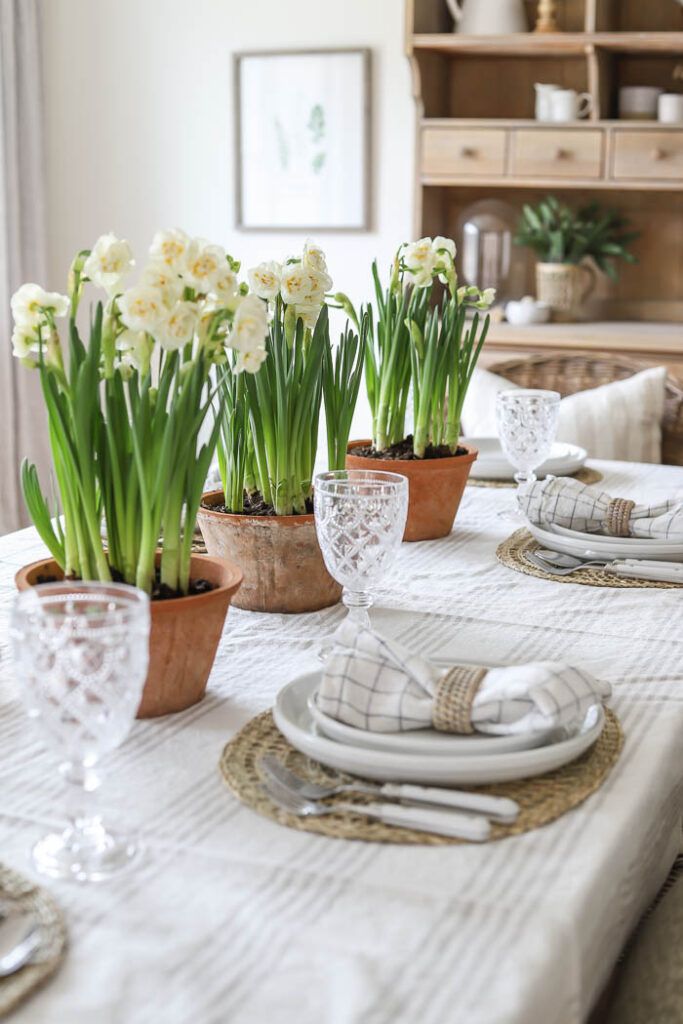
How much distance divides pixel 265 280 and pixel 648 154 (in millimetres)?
2321

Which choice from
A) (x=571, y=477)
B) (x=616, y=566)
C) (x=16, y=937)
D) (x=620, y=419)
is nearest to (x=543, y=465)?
(x=571, y=477)

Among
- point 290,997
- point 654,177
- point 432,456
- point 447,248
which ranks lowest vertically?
point 290,997

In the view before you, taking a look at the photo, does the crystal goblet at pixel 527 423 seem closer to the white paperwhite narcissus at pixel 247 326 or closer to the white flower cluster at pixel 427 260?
the white flower cluster at pixel 427 260

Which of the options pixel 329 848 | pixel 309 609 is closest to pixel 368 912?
pixel 329 848

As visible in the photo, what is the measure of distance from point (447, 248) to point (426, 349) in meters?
0.16

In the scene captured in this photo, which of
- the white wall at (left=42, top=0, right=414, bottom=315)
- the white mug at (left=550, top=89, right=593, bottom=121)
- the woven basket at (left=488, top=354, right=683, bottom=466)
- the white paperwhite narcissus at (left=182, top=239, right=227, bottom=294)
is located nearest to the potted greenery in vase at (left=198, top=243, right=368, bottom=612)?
the white paperwhite narcissus at (left=182, top=239, right=227, bottom=294)

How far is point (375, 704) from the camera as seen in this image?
3.08 ft

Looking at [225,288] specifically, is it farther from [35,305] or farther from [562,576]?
[562,576]

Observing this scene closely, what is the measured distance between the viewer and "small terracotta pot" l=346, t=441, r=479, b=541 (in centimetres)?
164

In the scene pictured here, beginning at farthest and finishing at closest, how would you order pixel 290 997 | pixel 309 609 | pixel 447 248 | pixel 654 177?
pixel 654 177, pixel 447 248, pixel 309 609, pixel 290 997

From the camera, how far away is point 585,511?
1.57 metres

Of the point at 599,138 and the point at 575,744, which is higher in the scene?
the point at 599,138

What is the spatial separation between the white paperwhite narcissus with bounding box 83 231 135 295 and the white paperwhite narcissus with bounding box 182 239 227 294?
0.05 m

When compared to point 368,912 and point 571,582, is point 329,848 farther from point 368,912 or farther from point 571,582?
point 571,582
